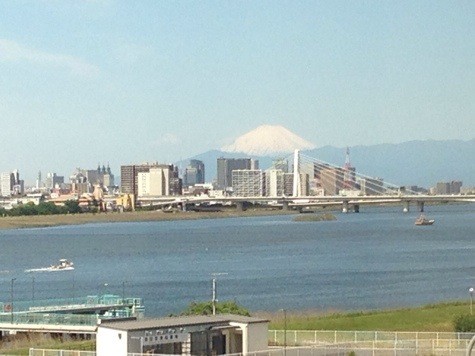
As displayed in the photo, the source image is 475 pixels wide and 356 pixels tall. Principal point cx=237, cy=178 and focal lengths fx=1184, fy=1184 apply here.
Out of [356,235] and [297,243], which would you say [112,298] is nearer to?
[297,243]

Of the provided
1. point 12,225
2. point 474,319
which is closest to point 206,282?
Result: point 474,319

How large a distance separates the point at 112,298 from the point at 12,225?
9861 cm

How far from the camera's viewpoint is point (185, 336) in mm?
18656

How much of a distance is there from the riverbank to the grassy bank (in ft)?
330

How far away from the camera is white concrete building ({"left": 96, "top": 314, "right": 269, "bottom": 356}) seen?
1795 centimetres

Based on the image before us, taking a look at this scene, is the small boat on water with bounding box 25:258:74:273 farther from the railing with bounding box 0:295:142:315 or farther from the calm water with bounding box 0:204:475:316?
the railing with bounding box 0:295:142:315

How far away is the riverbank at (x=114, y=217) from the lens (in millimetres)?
131375

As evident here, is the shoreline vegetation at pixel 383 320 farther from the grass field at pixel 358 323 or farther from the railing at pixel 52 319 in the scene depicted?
the railing at pixel 52 319

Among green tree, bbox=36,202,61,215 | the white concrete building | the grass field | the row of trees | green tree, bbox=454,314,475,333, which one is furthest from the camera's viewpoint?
green tree, bbox=36,202,61,215

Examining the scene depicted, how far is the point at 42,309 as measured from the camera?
31406mm

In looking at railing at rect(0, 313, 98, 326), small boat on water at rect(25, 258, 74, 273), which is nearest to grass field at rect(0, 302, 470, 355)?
railing at rect(0, 313, 98, 326)

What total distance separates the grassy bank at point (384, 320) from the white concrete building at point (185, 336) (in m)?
6.20

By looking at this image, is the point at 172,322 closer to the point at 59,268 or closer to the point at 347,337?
the point at 347,337

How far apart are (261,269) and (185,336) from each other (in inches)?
1374
